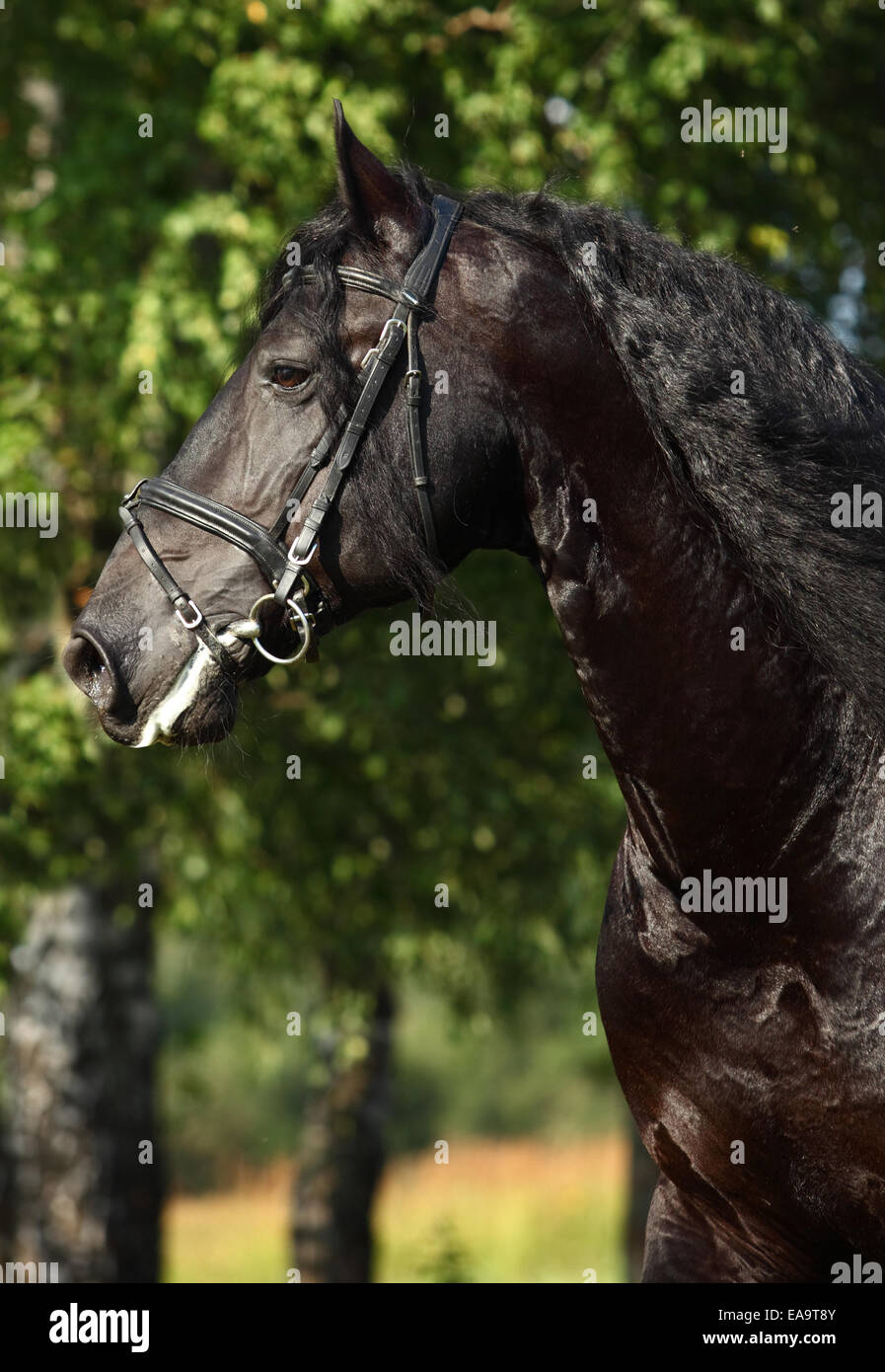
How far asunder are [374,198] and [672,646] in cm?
115

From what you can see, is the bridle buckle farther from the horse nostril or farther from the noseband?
the horse nostril

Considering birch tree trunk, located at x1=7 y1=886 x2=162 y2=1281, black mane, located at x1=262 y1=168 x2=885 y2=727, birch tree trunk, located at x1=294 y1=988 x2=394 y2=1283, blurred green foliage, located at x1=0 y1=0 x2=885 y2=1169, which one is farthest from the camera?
birch tree trunk, located at x1=294 y1=988 x2=394 y2=1283

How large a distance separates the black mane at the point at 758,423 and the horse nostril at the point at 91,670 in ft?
2.13

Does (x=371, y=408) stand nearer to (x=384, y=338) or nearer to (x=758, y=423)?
(x=384, y=338)

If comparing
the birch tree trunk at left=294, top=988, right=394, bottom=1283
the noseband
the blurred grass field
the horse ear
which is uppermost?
the horse ear

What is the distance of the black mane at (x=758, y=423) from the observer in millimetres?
2965

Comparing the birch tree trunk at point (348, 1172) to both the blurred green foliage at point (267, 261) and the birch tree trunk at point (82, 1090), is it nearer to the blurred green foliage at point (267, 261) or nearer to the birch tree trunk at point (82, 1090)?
the birch tree trunk at point (82, 1090)

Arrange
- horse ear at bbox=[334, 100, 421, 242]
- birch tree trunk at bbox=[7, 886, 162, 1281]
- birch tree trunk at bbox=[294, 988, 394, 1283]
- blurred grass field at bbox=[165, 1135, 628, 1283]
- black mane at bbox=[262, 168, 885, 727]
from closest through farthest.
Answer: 1. black mane at bbox=[262, 168, 885, 727]
2. horse ear at bbox=[334, 100, 421, 242]
3. birch tree trunk at bbox=[7, 886, 162, 1281]
4. birch tree trunk at bbox=[294, 988, 394, 1283]
5. blurred grass field at bbox=[165, 1135, 628, 1283]

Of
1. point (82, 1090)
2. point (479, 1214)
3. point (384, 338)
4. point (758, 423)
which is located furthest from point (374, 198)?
point (479, 1214)

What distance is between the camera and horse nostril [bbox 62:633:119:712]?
303cm

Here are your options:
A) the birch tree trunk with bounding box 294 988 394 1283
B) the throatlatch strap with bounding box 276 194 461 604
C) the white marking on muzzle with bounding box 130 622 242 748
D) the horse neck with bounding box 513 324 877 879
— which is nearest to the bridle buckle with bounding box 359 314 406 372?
the throatlatch strap with bounding box 276 194 461 604

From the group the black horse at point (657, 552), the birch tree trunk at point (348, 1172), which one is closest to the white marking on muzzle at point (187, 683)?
the black horse at point (657, 552)

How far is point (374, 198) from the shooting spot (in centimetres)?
314

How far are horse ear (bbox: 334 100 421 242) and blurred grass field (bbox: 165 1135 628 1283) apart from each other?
1232cm
